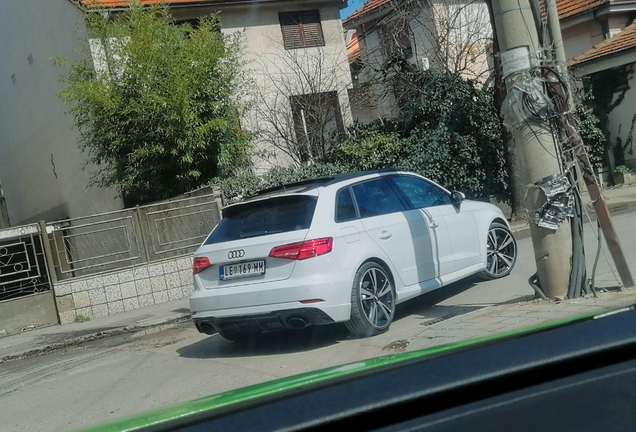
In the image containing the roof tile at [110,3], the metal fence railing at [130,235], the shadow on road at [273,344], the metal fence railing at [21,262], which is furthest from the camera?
the roof tile at [110,3]

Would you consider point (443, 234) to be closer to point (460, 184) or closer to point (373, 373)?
point (373, 373)

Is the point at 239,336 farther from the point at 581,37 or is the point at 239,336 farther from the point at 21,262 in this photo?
the point at 581,37

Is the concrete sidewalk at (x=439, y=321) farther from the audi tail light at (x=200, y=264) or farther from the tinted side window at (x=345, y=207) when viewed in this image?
the audi tail light at (x=200, y=264)

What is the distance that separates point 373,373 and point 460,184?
14551mm

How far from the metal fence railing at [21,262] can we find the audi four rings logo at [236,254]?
6.35 metres

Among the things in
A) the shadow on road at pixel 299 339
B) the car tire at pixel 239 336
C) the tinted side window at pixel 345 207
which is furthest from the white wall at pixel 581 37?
the car tire at pixel 239 336

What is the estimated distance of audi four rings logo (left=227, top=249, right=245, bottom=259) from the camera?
276 inches

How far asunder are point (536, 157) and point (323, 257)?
2151 mm

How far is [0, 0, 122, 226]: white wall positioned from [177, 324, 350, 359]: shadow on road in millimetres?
12086

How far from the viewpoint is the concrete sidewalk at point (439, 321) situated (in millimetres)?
6145

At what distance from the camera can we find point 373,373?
1833 millimetres

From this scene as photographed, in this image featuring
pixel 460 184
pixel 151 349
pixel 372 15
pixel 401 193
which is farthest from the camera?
pixel 372 15

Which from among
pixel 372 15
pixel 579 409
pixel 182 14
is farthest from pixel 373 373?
pixel 372 15

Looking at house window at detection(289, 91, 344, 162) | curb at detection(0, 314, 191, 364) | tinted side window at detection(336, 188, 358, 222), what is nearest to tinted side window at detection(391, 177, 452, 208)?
tinted side window at detection(336, 188, 358, 222)
